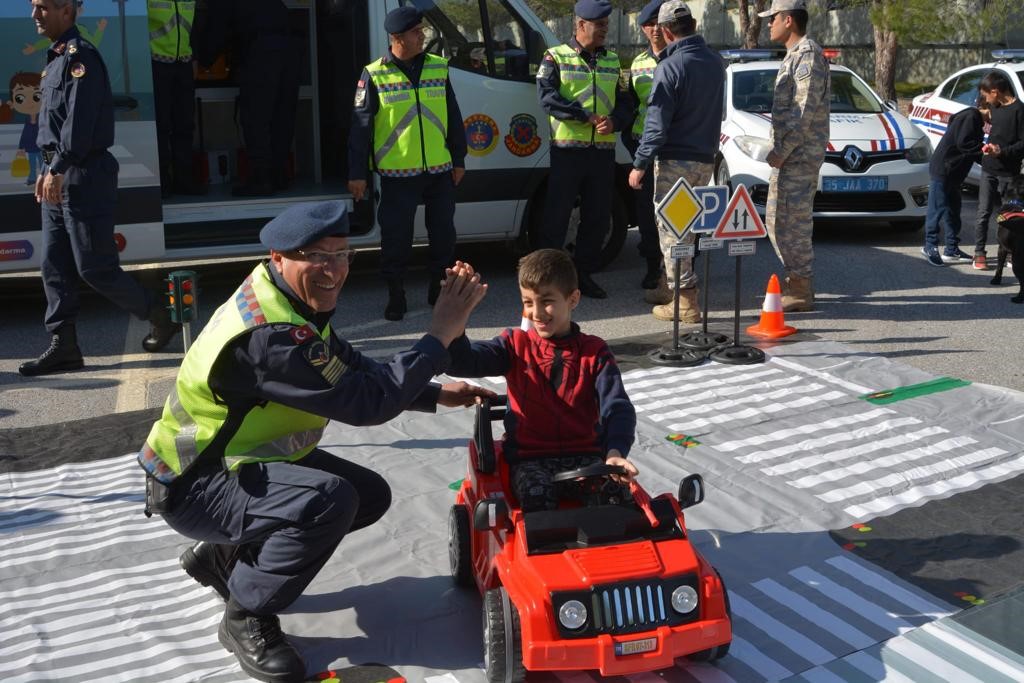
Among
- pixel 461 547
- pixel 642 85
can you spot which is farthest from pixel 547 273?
pixel 642 85

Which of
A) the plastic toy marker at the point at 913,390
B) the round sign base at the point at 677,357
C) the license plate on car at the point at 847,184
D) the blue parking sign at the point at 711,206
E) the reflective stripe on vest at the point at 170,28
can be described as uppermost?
the reflective stripe on vest at the point at 170,28

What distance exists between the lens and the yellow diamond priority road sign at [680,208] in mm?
7062

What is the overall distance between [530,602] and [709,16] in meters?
38.8

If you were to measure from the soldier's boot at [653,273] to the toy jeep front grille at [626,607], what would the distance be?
5.73m

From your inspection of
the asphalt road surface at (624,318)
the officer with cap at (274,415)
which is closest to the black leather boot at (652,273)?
the asphalt road surface at (624,318)

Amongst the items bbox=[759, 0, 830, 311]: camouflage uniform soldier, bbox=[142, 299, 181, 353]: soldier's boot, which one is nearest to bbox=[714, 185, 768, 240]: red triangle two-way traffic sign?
bbox=[759, 0, 830, 311]: camouflage uniform soldier

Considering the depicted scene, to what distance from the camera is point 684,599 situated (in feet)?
11.5

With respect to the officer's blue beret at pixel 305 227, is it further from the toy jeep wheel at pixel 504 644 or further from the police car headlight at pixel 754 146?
the police car headlight at pixel 754 146

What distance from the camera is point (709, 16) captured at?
39.9 meters

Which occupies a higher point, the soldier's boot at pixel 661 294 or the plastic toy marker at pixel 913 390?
the soldier's boot at pixel 661 294

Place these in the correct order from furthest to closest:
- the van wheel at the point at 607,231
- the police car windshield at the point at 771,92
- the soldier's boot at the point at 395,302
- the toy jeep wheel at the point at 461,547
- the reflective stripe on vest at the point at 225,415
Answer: the police car windshield at the point at 771,92, the van wheel at the point at 607,231, the soldier's boot at the point at 395,302, the toy jeep wheel at the point at 461,547, the reflective stripe on vest at the point at 225,415

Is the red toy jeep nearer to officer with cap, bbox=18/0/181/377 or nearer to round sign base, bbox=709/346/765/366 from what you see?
round sign base, bbox=709/346/765/366

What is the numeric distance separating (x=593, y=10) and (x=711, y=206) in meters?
1.95

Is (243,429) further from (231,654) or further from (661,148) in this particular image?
(661,148)
